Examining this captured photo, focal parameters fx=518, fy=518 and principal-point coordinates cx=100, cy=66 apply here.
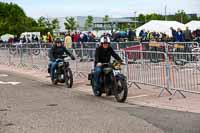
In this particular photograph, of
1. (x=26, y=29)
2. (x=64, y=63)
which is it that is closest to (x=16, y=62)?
(x=64, y=63)

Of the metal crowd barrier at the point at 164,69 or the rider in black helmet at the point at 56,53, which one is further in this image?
the rider in black helmet at the point at 56,53

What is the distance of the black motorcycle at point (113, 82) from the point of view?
12.8 m

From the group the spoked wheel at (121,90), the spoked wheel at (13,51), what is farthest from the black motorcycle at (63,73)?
the spoked wheel at (13,51)

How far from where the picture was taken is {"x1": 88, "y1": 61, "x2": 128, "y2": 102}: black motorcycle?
503 inches

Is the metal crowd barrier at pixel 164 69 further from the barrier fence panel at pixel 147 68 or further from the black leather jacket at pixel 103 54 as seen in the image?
the black leather jacket at pixel 103 54

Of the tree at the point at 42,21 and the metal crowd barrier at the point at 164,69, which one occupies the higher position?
the tree at the point at 42,21

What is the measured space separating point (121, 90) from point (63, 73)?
5040 millimetres

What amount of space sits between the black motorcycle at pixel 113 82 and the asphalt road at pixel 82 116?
0.24 metres

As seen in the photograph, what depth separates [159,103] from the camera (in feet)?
41.0

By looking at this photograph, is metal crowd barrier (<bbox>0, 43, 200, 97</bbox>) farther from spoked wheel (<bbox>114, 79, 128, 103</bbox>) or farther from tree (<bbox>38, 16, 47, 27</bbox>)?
tree (<bbox>38, 16, 47, 27</bbox>)

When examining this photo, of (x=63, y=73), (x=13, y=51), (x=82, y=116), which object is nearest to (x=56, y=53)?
(x=63, y=73)

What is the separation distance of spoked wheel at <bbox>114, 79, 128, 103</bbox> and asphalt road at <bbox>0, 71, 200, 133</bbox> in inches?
7.8

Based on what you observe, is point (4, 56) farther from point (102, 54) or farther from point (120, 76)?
point (120, 76)

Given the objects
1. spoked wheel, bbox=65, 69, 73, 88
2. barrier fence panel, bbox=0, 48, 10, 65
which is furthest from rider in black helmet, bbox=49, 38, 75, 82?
barrier fence panel, bbox=0, 48, 10, 65
